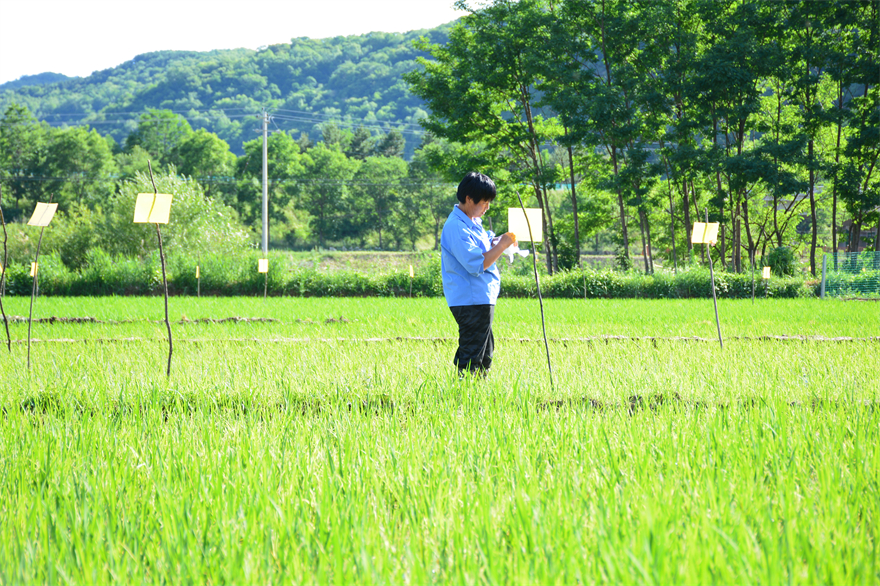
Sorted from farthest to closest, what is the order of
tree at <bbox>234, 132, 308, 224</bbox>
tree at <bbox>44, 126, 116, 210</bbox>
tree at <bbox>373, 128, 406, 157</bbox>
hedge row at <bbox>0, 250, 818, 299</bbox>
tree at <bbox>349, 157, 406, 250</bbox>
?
tree at <bbox>373, 128, 406, 157</bbox>, tree at <bbox>349, 157, 406, 250</bbox>, tree at <bbox>234, 132, 308, 224</bbox>, tree at <bbox>44, 126, 116, 210</bbox>, hedge row at <bbox>0, 250, 818, 299</bbox>

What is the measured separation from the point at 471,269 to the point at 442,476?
1677 mm

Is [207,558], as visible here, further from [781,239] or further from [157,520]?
[781,239]

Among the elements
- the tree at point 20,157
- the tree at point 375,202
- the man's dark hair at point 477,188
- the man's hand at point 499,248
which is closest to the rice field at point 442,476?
the man's hand at point 499,248

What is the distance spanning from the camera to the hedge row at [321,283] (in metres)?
15.9

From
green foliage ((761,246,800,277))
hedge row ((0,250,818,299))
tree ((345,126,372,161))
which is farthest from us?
tree ((345,126,372,161))

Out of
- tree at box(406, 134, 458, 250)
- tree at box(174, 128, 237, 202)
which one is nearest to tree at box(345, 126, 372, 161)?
tree at box(406, 134, 458, 250)

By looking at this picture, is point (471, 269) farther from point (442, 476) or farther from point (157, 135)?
point (157, 135)

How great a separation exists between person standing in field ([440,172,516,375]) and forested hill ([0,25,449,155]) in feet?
339

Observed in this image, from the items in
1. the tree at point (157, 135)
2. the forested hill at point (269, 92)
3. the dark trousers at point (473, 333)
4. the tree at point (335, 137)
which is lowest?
the dark trousers at point (473, 333)

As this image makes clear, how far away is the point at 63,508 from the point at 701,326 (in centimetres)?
810

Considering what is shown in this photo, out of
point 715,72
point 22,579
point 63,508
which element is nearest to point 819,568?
point 22,579

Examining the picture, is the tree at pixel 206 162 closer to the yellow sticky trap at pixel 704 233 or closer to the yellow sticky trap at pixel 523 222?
the yellow sticky trap at pixel 704 233

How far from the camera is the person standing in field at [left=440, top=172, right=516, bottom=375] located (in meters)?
3.44

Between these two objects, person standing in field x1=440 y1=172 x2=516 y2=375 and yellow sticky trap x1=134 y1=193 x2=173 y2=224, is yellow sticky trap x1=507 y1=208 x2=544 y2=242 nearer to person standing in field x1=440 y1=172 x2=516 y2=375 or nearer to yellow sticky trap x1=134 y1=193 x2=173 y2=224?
person standing in field x1=440 y1=172 x2=516 y2=375
